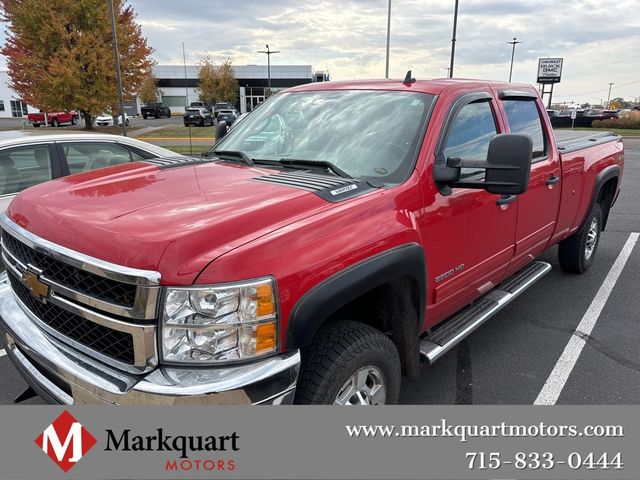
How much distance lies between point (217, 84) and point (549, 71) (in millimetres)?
39438

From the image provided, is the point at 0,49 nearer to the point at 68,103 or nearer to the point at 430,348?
the point at 68,103

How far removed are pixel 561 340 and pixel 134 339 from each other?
138 inches

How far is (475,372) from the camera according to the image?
11.7 ft

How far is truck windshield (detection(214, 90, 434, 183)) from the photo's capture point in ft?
9.25

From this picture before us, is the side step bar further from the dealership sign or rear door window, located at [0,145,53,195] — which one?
the dealership sign

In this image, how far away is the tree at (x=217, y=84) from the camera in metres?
61.9

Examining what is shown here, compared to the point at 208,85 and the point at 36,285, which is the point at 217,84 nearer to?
the point at 208,85

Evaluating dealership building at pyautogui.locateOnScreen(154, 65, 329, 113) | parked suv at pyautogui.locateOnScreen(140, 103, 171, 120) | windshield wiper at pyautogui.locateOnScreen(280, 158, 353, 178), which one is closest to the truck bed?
windshield wiper at pyautogui.locateOnScreen(280, 158, 353, 178)

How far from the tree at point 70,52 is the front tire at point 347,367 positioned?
57.6ft

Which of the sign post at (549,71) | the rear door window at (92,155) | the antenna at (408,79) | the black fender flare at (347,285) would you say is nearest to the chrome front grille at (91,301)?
the black fender flare at (347,285)

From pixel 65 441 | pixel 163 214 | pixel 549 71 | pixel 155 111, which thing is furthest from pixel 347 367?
pixel 155 111

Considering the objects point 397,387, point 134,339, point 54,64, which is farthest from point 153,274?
point 54,64

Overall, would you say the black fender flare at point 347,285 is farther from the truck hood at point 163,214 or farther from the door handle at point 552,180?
the door handle at point 552,180

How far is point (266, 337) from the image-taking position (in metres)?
1.90
